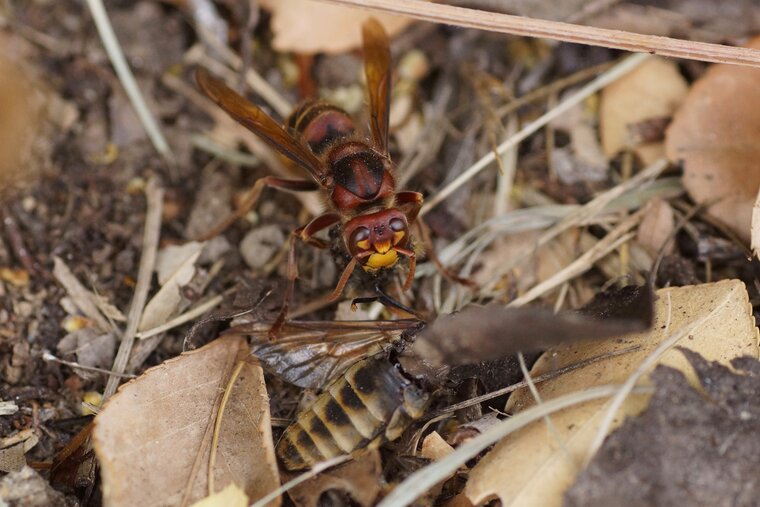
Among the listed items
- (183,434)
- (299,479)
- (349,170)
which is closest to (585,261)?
(349,170)

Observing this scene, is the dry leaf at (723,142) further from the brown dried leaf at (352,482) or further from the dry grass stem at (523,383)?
the brown dried leaf at (352,482)

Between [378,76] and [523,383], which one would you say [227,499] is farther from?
[378,76]

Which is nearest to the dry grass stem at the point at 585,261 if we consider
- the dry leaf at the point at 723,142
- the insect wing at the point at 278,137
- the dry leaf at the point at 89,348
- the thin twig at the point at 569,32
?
the dry leaf at the point at 723,142

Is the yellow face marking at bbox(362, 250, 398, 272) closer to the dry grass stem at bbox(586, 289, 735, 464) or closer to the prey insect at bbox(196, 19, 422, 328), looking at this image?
the prey insect at bbox(196, 19, 422, 328)

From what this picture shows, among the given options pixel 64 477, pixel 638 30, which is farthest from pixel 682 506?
pixel 638 30

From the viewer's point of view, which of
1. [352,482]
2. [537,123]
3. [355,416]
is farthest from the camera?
[537,123]

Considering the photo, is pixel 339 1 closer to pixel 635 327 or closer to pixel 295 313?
pixel 295 313

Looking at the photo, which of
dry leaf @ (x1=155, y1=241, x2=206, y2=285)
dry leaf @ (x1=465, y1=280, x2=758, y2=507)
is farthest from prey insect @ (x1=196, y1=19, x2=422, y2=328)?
dry leaf @ (x1=465, y1=280, x2=758, y2=507)
